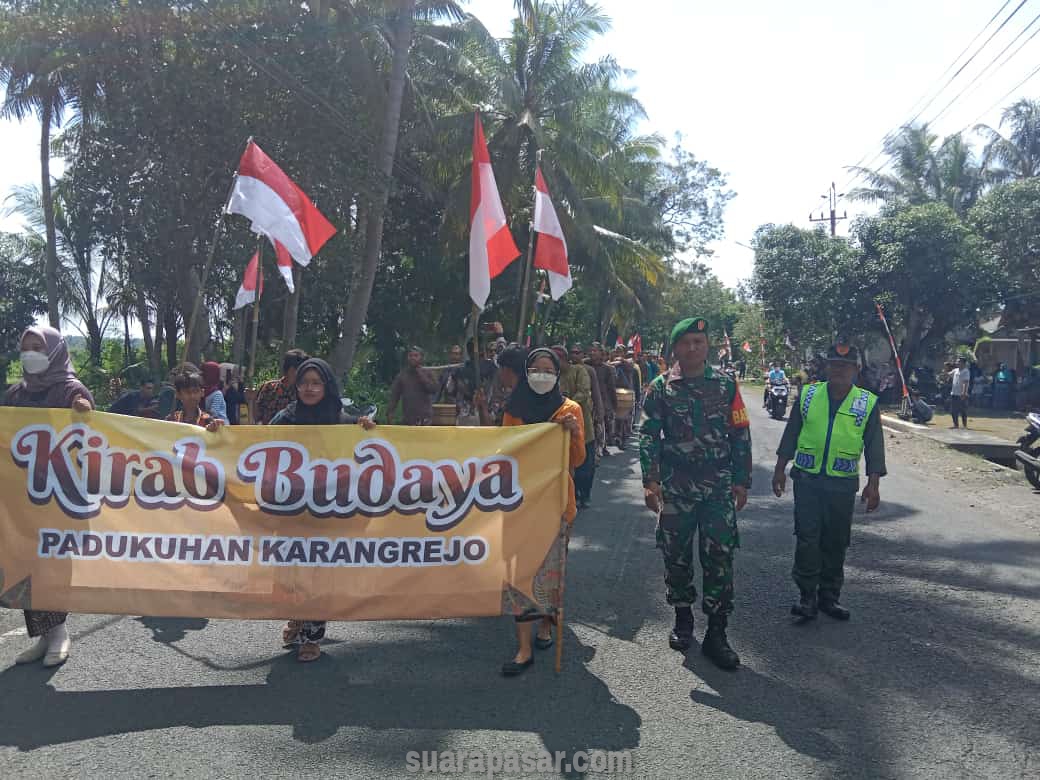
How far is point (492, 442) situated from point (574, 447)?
0.48m

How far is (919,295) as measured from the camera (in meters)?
27.2

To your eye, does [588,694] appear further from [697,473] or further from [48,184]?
[48,184]

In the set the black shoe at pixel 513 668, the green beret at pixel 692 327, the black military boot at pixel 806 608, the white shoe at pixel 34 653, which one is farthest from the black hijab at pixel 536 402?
the white shoe at pixel 34 653

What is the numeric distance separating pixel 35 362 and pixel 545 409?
2930 mm


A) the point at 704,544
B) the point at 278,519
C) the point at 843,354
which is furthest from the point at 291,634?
the point at 843,354

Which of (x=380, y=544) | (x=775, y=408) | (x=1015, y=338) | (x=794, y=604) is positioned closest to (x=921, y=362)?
(x=1015, y=338)

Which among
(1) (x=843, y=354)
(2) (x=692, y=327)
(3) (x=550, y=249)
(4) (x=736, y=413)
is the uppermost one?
(3) (x=550, y=249)

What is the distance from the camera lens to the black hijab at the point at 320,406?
5.04 m

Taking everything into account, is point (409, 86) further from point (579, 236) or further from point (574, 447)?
point (574, 447)

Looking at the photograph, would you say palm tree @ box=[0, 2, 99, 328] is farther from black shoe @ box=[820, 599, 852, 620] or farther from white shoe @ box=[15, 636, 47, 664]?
black shoe @ box=[820, 599, 852, 620]

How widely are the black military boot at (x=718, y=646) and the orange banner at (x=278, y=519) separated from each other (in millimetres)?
924

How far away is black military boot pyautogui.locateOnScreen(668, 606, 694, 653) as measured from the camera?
498 centimetres

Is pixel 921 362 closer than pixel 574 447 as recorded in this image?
No

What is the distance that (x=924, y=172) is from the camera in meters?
36.6
